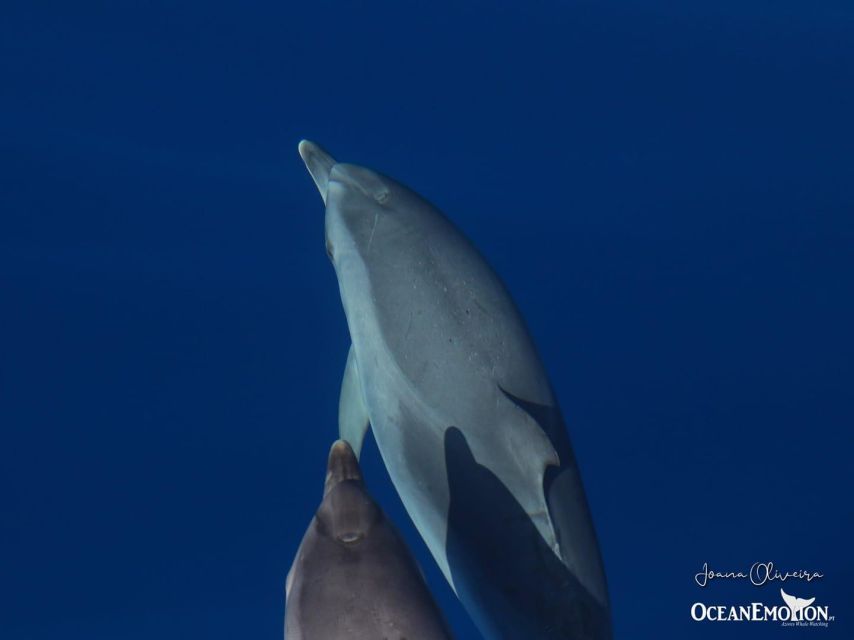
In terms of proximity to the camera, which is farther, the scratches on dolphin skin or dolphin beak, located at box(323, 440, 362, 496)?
the scratches on dolphin skin

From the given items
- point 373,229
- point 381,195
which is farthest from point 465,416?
point 381,195

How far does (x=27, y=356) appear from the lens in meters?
4.51

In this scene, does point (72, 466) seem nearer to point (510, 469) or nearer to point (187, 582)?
point (187, 582)

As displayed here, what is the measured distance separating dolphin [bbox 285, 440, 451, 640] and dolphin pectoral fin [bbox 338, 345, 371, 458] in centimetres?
111

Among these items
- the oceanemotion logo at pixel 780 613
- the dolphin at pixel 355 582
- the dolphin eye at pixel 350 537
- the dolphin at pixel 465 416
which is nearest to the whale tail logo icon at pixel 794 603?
the oceanemotion logo at pixel 780 613

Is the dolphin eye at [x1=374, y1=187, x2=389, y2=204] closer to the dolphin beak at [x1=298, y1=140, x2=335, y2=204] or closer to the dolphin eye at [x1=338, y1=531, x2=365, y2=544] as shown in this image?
the dolphin beak at [x1=298, y1=140, x2=335, y2=204]

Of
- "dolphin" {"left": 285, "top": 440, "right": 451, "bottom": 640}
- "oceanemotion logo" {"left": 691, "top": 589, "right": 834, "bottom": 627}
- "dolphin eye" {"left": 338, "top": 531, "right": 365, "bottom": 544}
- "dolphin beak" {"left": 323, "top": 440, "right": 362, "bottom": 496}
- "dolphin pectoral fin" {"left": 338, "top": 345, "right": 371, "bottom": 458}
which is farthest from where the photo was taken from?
"oceanemotion logo" {"left": 691, "top": 589, "right": 834, "bottom": 627}

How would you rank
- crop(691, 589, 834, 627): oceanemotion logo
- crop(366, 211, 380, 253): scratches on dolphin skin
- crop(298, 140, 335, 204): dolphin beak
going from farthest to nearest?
crop(691, 589, 834, 627): oceanemotion logo < crop(298, 140, 335, 204): dolphin beak < crop(366, 211, 380, 253): scratches on dolphin skin

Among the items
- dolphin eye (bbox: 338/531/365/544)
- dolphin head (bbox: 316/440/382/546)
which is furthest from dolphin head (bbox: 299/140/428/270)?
dolphin eye (bbox: 338/531/365/544)

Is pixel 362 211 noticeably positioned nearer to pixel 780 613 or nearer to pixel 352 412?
pixel 352 412

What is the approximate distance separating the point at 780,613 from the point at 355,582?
256 centimetres

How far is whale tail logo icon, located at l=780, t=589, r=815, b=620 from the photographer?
419 centimetres
